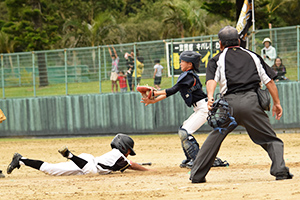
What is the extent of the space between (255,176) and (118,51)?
11.0m

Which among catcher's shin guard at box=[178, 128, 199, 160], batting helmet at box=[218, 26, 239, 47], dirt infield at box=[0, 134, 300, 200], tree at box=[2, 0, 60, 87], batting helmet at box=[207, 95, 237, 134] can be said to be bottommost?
dirt infield at box=[0, 134, 300, 200]

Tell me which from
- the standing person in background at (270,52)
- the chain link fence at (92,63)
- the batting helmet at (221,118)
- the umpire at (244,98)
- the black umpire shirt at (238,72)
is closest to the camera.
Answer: the batting helmet at (221,118)

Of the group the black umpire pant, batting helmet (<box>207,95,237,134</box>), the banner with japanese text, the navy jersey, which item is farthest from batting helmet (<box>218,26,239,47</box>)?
the banner with japanese text

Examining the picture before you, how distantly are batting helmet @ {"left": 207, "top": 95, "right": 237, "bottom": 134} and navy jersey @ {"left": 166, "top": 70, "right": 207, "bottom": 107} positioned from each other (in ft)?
5.21

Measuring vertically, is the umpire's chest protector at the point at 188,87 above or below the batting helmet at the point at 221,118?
above

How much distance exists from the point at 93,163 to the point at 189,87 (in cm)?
206

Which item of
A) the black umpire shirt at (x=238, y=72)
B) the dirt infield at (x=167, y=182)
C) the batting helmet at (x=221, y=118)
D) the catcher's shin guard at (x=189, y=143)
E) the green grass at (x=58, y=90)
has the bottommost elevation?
the dirt infield at (x=167, y=182)

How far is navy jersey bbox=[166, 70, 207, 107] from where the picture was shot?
8094mm

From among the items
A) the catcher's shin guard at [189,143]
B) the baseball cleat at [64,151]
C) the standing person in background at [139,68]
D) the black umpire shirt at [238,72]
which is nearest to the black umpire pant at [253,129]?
the black umpire shirt at [238,72]

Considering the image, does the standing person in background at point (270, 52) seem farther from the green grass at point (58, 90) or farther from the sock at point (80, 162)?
the sock at point (80, 162)

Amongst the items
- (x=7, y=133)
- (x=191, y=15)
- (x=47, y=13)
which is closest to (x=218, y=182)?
(x=7, y=133)

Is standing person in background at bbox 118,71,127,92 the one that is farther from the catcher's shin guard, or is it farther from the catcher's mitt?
the catcher's mitt

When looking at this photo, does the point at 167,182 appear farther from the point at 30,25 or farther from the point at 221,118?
the point at 30,25

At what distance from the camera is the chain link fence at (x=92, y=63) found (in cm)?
1603
